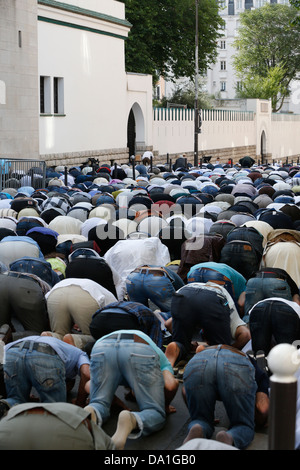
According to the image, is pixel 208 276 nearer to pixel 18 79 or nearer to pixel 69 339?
pixel 69 339

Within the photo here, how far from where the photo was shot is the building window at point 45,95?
109 feet

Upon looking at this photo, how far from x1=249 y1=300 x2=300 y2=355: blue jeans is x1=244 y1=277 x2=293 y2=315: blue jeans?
98 centimetres

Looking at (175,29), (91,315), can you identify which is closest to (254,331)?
(91,315)

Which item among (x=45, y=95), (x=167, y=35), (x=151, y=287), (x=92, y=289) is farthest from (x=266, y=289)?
(x=167, y=35)

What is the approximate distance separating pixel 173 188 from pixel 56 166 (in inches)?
529

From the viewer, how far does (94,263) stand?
10883 mm

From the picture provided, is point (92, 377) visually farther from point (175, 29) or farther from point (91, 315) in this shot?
point (175, 29)

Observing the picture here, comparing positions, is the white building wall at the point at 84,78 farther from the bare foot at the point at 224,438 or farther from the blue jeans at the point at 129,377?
the bare foot at the point at 224,438

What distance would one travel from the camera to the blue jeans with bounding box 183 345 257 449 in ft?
23.3

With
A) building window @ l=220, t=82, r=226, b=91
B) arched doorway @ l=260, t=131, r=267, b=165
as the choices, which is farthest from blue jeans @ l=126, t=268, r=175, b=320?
building window @ l=220, t=82, r=226, b=91

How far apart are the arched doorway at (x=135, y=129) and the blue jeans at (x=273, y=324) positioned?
113 feet

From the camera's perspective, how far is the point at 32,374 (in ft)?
24.7

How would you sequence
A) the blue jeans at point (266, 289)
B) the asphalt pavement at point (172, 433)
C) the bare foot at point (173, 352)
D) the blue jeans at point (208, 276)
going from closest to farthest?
the asphalt pavement at point (172, 433)
the bare foot at point (173, 352)
the blue jeans at point (266, 289)
the blue jeans at point (208, 276)

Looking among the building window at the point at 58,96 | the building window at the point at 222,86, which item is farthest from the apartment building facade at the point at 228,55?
the building window at the point at 58,96
